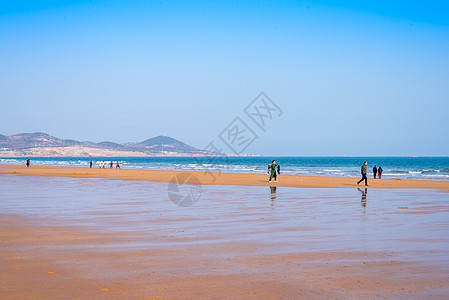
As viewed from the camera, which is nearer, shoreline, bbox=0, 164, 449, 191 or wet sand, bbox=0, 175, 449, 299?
wet sand, bbox=0, 175, 449, 299

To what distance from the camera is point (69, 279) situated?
21.8 ft

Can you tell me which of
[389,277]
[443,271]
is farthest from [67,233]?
[443,271]

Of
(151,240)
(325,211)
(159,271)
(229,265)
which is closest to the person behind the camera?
(159,271)

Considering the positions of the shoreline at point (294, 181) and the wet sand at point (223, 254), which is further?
the shoreline at point (294, 181)

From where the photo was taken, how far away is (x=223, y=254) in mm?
8570

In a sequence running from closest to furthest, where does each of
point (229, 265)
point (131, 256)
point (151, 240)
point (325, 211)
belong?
point (229, 265), point (131, 256), point (151, 240), point (325, 211)

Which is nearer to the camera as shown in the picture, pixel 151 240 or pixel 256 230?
pixel 151 240

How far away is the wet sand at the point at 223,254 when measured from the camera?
20.4 feet

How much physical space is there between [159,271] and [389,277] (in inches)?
142

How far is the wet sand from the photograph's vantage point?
621cm

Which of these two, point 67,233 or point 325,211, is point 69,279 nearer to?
point 67,233

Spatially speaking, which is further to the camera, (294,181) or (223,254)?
(294,181)

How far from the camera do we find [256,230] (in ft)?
38.3

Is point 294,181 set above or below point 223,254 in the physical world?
below
